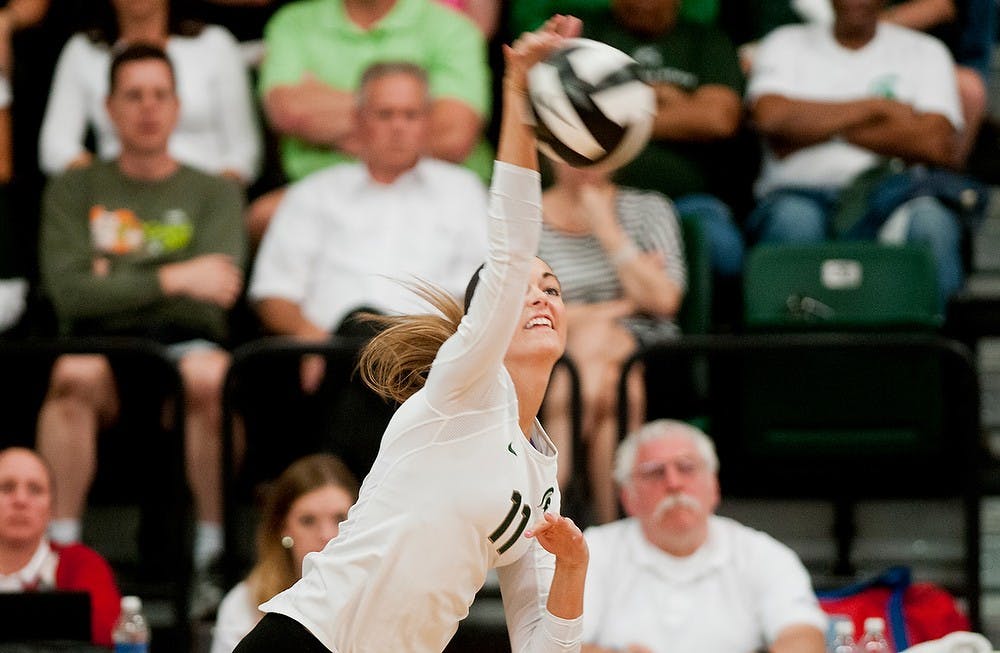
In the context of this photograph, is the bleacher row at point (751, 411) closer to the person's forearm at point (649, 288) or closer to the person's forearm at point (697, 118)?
the person's forearm at point (649, 288)

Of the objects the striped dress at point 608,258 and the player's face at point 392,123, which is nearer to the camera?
the striped dress at point 608,258

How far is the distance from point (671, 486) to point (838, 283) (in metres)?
1.17

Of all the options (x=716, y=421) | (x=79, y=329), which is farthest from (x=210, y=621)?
(x=716, y=421)

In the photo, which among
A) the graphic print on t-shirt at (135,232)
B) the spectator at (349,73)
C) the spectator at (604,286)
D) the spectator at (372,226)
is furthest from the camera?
the spectator at (349,73)

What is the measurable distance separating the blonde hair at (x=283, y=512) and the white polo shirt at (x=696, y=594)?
0.83 m

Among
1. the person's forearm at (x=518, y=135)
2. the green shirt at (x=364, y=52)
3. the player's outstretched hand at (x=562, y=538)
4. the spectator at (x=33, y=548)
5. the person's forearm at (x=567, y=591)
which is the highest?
the green shirt at (x=364, y=52)

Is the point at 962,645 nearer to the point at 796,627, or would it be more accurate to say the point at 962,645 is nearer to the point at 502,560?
the point at 796,627

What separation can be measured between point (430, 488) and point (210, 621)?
7.80ft

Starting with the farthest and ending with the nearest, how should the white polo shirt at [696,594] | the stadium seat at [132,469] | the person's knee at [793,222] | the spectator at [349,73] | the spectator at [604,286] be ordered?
the spectator at [349,73] → the person's knee at [793,222] → the stadium seat at [132,469] → the spectator at [604,286] → the white polo shirt at [696,594]

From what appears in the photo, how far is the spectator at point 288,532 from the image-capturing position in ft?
16.0

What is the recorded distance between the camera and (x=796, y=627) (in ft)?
16.2

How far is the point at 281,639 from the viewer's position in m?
3.29

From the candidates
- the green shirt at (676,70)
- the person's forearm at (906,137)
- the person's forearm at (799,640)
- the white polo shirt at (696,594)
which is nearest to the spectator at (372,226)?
the green shirt at (676,70)

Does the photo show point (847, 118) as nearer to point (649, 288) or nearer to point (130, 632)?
point (649, 288)
